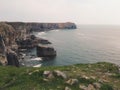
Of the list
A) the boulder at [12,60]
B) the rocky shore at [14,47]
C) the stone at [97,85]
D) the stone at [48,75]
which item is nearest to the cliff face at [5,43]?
the rocky shore at [14,47]

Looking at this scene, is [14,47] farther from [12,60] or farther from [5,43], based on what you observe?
[12,60]

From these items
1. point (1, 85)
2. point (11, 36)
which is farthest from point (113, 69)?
point (11, 36)

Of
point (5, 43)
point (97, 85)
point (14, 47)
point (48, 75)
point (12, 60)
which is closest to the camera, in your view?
point (97, 85)

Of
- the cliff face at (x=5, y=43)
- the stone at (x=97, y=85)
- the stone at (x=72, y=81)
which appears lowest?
the cliff face at (x=5, y=43)

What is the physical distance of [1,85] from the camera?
22.7m

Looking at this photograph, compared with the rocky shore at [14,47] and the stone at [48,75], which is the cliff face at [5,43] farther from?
the stone at [48,75]

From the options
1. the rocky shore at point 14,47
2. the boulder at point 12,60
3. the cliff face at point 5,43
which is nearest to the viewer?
the cliff face at point 5,43

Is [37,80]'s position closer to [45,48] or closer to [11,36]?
[45,48]

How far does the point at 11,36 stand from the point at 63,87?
101 metres

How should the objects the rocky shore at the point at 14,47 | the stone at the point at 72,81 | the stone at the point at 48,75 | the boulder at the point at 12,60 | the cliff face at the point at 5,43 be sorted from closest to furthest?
the stone at the point at 72,81
the stone at the point at 48,75
the cliff face at the point at 5,43
the boulder at the point at 12,60
the rocky shore at the point at 14,47

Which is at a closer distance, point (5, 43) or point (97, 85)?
point (97, 85)

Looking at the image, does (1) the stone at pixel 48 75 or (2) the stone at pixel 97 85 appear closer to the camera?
(2) the stone at pixel 97 85

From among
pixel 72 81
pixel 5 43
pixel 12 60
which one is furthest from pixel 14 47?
pixel 72 81

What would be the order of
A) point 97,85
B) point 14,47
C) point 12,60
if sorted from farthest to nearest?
point 14,47 → point 12,60 → point 97,85
